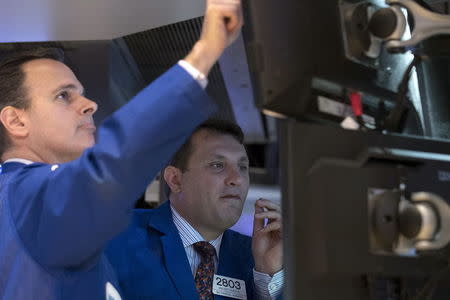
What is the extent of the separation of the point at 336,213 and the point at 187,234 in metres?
1.33

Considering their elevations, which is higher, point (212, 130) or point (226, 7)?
point (226, 7)

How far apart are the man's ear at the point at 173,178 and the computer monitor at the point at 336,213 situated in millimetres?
1470

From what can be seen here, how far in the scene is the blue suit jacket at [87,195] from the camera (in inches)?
39.9

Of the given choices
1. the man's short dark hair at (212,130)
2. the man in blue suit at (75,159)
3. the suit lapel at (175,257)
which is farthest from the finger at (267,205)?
the man in blue suit at (75,159)

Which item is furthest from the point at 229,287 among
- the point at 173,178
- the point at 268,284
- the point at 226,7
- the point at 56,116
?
the point at 226,7

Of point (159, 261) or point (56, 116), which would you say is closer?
point (56, 116)

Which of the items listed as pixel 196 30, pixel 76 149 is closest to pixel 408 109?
pixel 76 149

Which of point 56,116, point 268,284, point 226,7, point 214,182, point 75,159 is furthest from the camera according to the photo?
point 214,182

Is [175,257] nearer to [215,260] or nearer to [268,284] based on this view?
[215,260]

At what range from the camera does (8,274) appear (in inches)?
49.8

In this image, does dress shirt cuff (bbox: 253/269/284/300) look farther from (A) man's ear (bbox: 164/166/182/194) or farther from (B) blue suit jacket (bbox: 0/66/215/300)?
(B) blue suit jacket (bbox: 0/66/215/300)

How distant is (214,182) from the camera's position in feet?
7.23

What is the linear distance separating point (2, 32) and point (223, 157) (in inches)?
53.2

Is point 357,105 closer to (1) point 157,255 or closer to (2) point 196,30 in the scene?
(1) point 157,255
